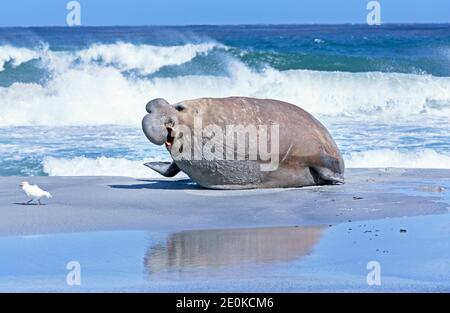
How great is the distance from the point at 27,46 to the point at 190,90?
809 cm

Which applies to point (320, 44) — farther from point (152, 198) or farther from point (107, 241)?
point (107, 241)

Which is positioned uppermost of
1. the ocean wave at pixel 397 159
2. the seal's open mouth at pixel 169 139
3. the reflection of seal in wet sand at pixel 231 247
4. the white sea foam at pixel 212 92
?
the white sea foam at pixel 212 92

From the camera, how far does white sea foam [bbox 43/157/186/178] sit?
12.2 meters

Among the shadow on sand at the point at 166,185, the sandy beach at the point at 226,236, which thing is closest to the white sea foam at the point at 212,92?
the shadow on sand at the point at 166,185

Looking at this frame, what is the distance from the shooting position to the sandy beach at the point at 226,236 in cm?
601

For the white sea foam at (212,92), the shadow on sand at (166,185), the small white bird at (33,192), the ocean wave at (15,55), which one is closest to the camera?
the small white bird at (33,192)

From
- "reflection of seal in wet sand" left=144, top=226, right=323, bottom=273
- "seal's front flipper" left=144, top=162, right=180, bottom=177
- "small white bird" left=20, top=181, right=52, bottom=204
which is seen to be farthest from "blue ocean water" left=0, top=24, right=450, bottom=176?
"reflection of seal in wet sand" left=144, top=226, right=323, bottom=273

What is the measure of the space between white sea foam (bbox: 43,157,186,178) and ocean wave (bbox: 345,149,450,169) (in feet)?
7.85

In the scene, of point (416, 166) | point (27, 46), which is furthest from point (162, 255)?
point (27, 46)

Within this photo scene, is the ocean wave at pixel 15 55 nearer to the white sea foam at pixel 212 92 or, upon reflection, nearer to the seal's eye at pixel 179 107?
the white sea foam at pixel 212 92

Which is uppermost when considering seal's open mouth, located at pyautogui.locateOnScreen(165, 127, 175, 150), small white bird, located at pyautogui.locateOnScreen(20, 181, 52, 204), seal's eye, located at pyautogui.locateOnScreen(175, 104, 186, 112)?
seal's eye, located at pyautogui.locateOnScreen(175, 104, 186, 112)

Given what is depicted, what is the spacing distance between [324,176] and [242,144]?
811 mm

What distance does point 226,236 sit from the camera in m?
7.49

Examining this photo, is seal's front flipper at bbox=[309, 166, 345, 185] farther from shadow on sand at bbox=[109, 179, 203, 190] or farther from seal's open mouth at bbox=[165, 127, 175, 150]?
seal's open mouth at bbox=[165, 127, 175, 150]
